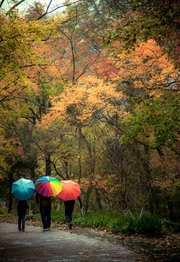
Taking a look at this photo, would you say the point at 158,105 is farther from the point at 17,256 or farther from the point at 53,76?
the point at 53,76

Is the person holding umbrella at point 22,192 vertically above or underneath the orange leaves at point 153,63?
underneath

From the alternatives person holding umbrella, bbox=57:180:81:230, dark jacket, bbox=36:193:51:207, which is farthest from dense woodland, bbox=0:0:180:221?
dark jacket, bbox=36:193:51:207

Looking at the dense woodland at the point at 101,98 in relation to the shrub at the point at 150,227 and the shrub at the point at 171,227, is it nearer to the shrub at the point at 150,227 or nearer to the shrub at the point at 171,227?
the shrub at the point at 171,227

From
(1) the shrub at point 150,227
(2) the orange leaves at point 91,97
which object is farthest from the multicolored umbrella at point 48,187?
(2) the orange leaves at point 91,97

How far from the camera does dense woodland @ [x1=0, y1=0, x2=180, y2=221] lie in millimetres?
6477

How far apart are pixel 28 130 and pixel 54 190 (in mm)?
11265

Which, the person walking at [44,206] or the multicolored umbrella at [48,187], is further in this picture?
the person walking at [44,206]

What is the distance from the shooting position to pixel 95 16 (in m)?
15.7

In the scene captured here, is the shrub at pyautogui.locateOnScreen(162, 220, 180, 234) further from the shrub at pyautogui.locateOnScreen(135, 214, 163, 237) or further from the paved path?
the paved path

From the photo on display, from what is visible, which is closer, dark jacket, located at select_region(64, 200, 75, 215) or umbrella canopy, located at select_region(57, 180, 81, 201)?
umbrella canopy, located at select_region(57, 180, 81, 201)

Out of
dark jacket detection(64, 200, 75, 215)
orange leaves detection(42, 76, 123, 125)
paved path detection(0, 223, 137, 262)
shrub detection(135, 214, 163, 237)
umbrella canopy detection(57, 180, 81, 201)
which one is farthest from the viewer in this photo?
orange leaves detection(42, 76, 123, 125)

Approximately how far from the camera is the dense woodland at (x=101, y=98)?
21.2ft

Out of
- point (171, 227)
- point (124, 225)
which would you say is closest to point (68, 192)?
point (124, 225)

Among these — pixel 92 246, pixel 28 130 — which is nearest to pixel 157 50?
pixel 92 246
